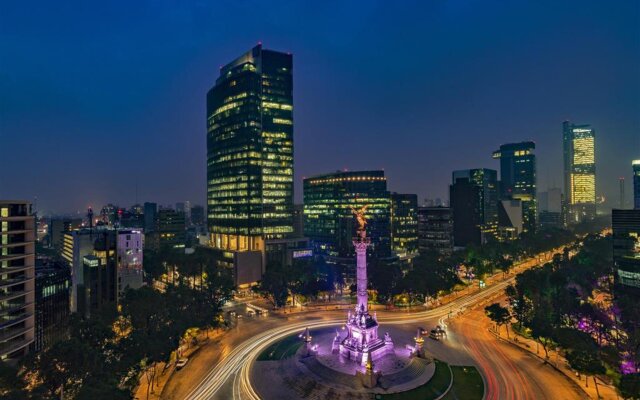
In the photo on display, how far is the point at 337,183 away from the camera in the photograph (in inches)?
7618

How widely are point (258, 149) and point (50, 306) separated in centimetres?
8875

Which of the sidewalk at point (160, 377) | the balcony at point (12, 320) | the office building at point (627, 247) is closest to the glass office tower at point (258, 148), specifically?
the sidewalk at point (160, 377)

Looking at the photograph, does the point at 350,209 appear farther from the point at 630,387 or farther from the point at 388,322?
the point at 630,387

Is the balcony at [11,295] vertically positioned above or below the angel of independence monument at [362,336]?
above

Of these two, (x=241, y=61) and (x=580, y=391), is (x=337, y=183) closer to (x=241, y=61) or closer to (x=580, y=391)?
(x=241, y=61)

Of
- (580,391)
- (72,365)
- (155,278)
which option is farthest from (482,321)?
(155,278)

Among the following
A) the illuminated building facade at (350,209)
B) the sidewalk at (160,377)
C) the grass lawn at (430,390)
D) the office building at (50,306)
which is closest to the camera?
the grass lawn at (430,390)

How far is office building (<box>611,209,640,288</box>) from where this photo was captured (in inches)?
3255

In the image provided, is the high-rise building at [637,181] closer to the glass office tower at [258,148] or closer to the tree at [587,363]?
the glass office tower at [258,148]

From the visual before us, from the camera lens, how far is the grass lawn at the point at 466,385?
176ft

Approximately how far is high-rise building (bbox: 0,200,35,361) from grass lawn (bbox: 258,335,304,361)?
44089 millimetres

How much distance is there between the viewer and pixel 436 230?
626 feet

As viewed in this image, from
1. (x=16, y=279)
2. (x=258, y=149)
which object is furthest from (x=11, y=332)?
(x=258, y=149)

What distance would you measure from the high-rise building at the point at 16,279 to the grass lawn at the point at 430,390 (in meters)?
65.2
